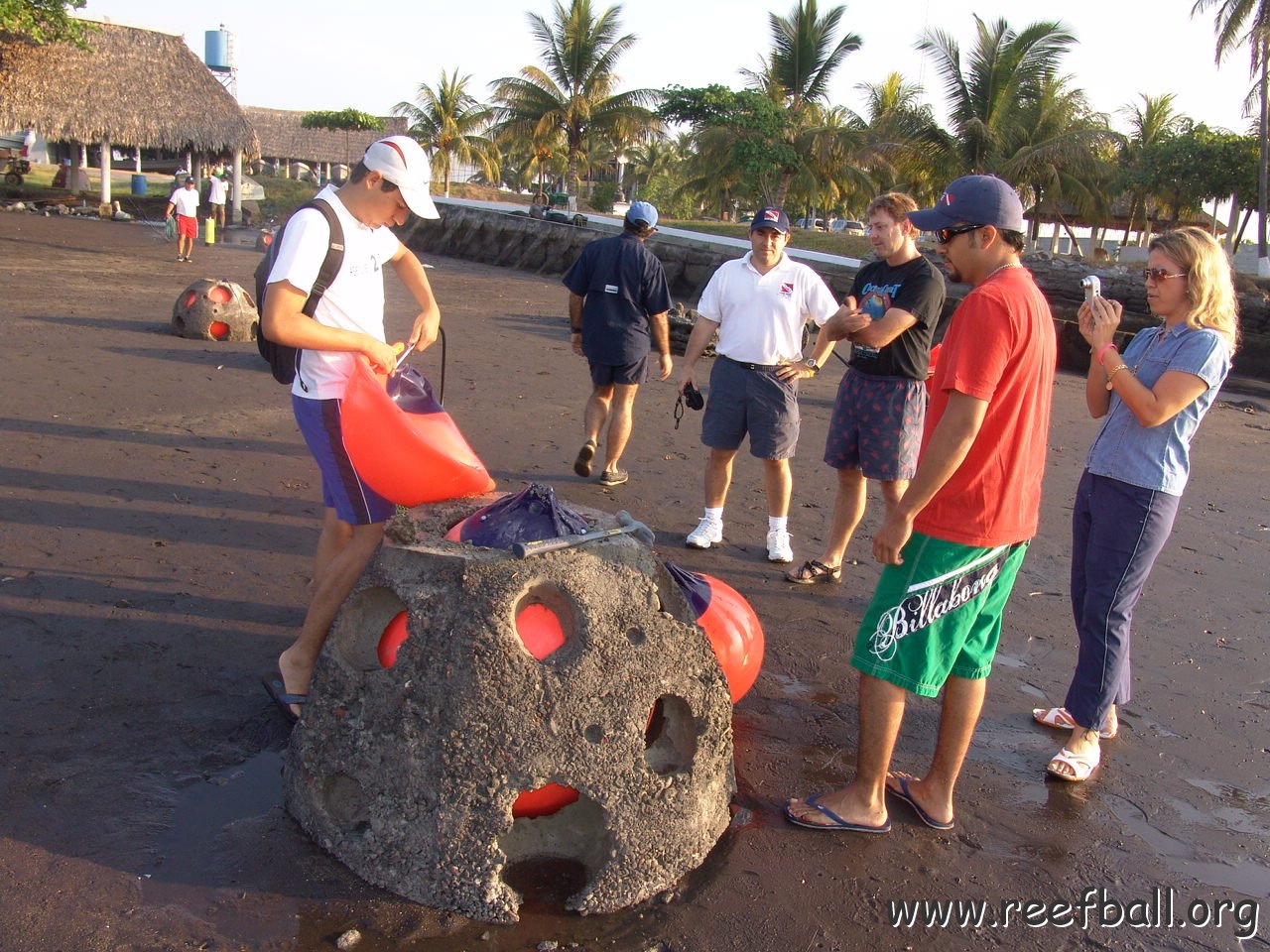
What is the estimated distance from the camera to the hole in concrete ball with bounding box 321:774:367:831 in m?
3.20

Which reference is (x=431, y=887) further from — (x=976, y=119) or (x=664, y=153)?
(x=664, y=153)

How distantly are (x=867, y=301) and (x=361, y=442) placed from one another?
295 centimetres

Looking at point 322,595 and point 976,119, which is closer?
point 322,595

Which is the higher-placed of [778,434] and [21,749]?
[778,434]

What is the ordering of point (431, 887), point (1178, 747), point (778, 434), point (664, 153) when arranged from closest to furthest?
1. point (431, 887)
2. point (1178, 747)
3. point (778, 434)
4. point (664, 153)

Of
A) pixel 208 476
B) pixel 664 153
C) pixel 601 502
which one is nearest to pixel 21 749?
pixel 208 476

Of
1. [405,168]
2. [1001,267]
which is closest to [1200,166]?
[1001,267]

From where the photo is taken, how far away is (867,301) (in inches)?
212

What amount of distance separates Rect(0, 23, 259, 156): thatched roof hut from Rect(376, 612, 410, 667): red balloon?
3160 centimetres

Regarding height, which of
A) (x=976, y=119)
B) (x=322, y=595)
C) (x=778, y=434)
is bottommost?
(x=322, y=595)

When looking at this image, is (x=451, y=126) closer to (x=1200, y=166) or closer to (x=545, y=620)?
(x=1200, y=166)

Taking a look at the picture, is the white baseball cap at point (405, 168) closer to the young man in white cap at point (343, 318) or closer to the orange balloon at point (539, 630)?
the young man in white cap at point (343, 318)

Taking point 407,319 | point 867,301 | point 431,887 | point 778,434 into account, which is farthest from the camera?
point 407,319

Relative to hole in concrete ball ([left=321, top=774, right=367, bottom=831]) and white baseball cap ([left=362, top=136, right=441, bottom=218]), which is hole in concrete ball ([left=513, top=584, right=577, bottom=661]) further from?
white baseball cap ([left=362, top=136, right=441, bottom=218])
